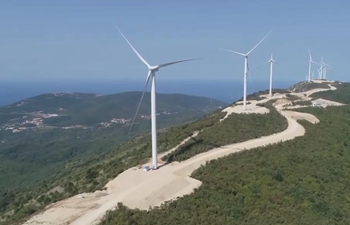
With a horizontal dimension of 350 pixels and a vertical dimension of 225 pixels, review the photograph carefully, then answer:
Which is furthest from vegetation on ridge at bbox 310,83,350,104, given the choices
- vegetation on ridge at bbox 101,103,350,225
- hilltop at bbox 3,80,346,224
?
vegetation on ridge at bbox 101,103,350,225

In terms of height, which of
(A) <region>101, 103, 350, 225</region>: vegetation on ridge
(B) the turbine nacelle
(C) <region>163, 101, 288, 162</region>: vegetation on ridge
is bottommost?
(A) <region>101, 103, 350, 225</region>: vegetation on ridge

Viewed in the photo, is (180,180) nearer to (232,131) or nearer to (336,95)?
(232,131)

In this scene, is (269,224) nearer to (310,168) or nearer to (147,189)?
(147,189)

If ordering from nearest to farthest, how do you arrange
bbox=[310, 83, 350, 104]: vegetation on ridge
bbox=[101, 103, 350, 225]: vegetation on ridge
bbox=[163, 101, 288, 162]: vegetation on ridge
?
bbox=[101, 103, 350, 225]: vegetation on ridge < bbox=[163, 101, 288, 162]: vegetation on ridge < bbox=[310, 83, 350, 104]: vegetation on ridge

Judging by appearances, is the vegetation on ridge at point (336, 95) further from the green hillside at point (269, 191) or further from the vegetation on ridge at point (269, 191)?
the vegetation on ridge at point (269, 191)

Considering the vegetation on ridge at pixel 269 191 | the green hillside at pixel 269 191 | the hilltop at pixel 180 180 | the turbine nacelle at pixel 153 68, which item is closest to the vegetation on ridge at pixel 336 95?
the hilltop at pixel 180 180

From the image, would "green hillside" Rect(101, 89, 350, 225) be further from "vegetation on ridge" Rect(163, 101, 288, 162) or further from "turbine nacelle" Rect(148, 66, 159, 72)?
"turbine nacelle" Rect(148, 66, 159, 72)

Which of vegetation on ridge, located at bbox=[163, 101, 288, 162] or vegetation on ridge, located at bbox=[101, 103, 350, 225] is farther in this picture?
vegetation on ridge, located at bbox=[163, 101, 288, 162]

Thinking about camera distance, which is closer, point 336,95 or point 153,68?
point 153,68

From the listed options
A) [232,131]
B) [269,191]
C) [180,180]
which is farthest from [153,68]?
[232,131]
